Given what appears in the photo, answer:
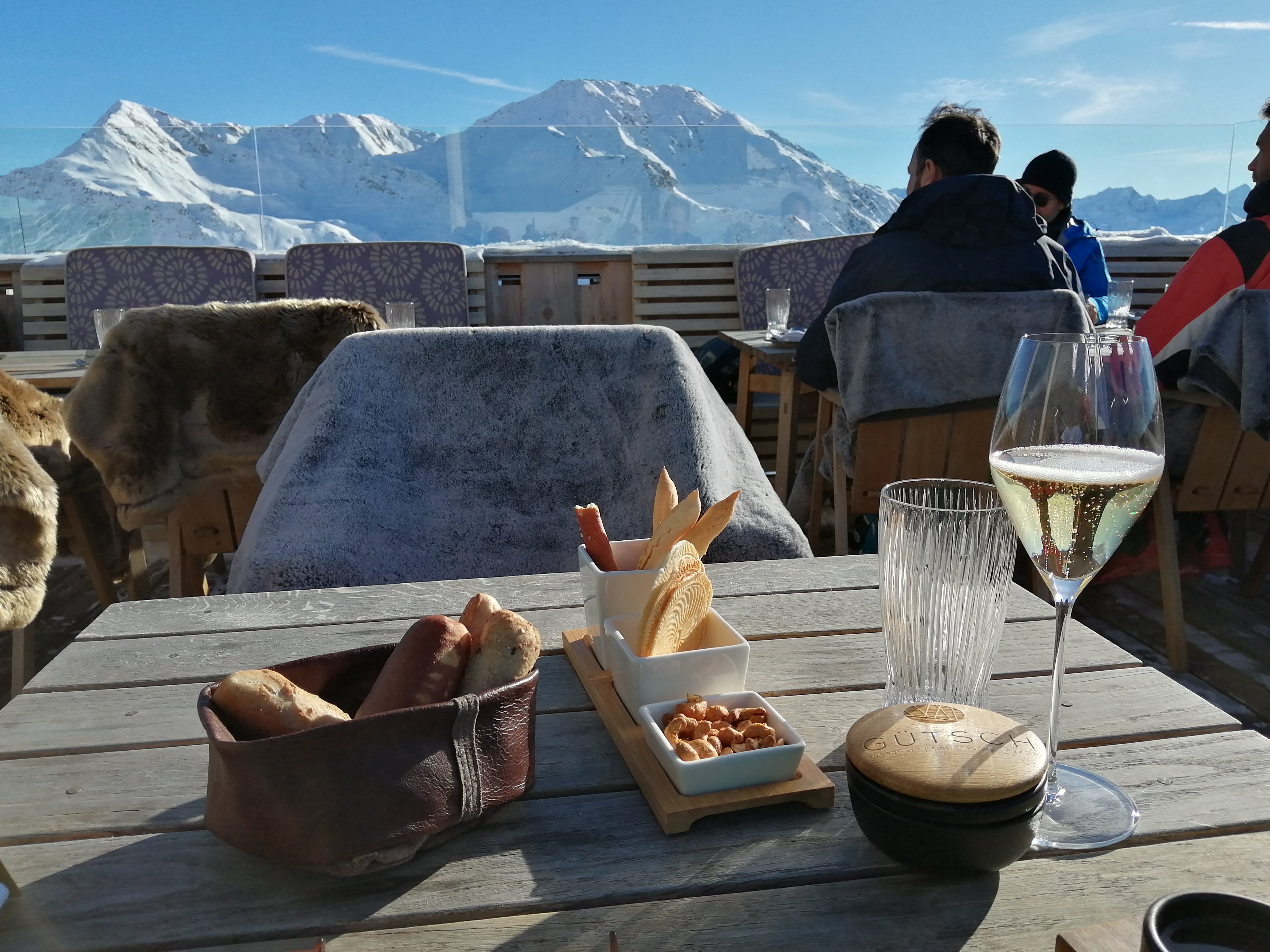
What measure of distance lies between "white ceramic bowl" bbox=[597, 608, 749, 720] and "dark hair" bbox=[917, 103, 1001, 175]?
269 centimetres

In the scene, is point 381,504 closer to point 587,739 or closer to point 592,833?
point 587,739

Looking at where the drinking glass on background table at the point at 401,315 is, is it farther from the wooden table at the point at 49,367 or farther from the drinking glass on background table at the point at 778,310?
the drinking glass on background table at the point at 778,310

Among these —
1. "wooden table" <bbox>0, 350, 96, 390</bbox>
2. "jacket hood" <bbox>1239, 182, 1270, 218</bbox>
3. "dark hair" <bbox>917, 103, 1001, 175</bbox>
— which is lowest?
"wooden table" <bbox>0, 350, 96, 390</bbox>

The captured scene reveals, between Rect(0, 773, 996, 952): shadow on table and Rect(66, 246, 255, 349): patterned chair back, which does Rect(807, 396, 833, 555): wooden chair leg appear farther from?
Rect(66, 246, 255, 349): patterned chair back

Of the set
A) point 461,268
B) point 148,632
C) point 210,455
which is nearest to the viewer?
point 148,632

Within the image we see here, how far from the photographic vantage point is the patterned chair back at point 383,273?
4051mm

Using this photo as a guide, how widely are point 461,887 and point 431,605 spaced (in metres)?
0.44

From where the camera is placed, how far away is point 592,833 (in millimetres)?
550

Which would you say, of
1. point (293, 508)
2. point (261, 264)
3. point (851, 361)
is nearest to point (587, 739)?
point (293, 508)

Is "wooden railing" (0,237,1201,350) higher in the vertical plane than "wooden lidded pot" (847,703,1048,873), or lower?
higher

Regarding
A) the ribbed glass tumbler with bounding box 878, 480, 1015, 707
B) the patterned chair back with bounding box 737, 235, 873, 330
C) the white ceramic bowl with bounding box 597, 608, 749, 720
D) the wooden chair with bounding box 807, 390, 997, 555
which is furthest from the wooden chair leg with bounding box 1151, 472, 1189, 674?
the patterned chair back with bounding box 737, 235, 873, 330

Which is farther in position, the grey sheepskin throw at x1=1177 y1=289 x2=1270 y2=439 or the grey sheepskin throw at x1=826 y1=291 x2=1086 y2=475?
the grey sheepskin throw at x1=826 y1=291 x2=1086 y2=475

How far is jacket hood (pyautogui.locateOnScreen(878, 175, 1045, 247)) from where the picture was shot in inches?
100

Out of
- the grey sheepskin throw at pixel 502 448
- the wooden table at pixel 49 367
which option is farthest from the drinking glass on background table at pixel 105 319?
the grey sheepskin throw at pixel 502 448
